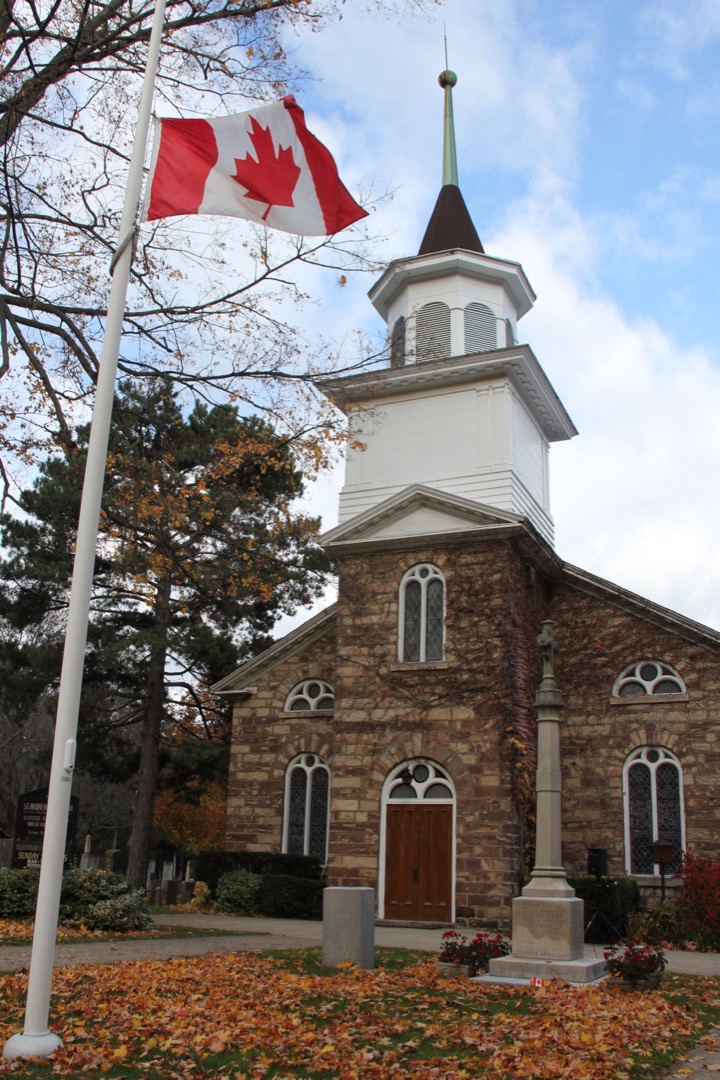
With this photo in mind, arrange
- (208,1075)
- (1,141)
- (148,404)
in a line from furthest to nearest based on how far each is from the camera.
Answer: (148,404)
(1,141)
(208,1075)

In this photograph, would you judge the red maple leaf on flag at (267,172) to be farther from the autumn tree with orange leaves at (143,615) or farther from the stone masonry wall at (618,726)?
the stone masonry wall at (618,726)

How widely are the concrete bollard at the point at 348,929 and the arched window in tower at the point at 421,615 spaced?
9.31m

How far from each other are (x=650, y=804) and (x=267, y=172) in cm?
1566

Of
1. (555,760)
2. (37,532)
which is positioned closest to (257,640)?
(37,532)

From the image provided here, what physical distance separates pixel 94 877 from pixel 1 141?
427 inches

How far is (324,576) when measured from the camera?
2828 centimetres

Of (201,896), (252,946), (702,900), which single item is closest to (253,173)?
(252,946)

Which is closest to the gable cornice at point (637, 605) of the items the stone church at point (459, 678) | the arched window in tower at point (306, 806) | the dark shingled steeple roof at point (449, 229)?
the stone church at point (459, 678)

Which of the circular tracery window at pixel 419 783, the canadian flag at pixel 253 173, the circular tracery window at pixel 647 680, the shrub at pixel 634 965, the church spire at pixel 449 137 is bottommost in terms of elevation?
the shrub at pixel 634 965

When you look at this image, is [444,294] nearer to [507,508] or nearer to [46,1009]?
[507,508]

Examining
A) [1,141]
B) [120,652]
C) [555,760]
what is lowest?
[555,760]

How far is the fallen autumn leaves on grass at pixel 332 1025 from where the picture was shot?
655 cm

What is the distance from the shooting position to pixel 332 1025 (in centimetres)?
785

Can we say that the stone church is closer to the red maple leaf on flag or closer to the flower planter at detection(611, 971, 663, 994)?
the red maple leaf on flag
